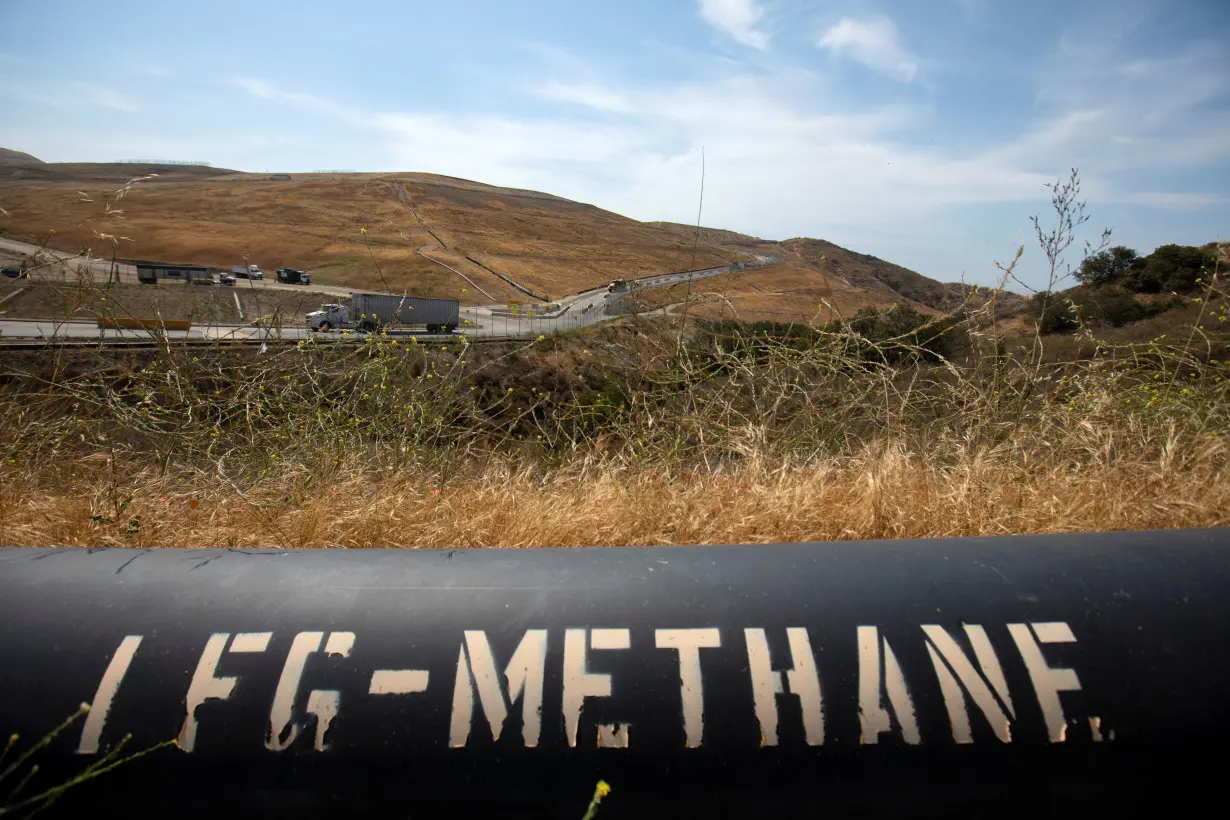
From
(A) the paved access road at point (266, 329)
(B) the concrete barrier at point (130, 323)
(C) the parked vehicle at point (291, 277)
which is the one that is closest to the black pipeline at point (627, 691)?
(B) the concrete barrier at point (130, 323)

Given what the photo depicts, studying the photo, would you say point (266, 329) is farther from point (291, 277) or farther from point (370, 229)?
point (370, 229)

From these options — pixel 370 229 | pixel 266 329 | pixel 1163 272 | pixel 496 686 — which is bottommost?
pixel 496 686

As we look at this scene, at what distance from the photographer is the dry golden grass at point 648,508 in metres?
3.05

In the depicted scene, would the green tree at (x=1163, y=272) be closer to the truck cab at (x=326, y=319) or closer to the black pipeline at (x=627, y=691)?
the truck cab at (x=326, y=319)

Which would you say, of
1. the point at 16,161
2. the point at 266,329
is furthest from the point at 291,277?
the point at 16,161

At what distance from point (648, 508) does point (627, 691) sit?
1.58 metres

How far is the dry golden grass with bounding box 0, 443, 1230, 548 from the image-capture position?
3.05 m

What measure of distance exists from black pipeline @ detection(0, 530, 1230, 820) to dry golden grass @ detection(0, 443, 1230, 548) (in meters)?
1.08

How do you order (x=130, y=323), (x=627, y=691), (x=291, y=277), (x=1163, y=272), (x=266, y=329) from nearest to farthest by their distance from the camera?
(x=627, y=691) < (x=130, y=323) < (x=266, y=329) < (x=1163, y=272) < (x=291, y=277)

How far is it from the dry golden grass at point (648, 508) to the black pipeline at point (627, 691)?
3.55 ft

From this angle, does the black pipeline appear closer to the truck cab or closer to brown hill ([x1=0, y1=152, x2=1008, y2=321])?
the truck cab

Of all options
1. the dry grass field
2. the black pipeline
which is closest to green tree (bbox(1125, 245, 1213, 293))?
the dry grass field

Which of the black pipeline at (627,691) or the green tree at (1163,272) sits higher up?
the green tree at (1163,272)

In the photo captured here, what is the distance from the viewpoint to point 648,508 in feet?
10.8
